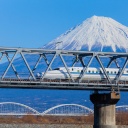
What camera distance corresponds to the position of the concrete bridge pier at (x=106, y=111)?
78.5 metres

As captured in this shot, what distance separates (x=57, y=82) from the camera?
77250 mm

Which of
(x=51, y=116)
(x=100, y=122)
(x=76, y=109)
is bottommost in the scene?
(x=100, y=122)

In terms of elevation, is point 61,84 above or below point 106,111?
above

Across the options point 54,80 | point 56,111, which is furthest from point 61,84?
point 56,111

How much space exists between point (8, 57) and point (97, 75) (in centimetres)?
1276

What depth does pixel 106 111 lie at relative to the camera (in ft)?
258

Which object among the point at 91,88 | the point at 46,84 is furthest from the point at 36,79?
the point at 91,88

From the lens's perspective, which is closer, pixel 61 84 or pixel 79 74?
pixel 61 84

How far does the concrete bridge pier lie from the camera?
78500mm

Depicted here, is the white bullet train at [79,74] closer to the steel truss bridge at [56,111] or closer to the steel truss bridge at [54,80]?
the steel truss bridge at [54,80]

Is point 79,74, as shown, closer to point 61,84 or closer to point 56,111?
point 61,84

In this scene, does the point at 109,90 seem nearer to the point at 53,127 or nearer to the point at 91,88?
the point at 91,88

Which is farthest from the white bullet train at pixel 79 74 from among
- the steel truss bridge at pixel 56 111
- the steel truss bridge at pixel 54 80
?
the steel truss bridge at pixel 56 111

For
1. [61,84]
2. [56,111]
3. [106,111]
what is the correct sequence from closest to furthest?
[61,84]
[106,111]
[56,111]
